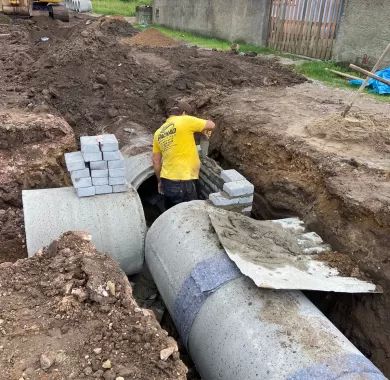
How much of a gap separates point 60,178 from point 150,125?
2316mm

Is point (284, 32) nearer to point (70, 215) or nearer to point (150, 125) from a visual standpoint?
point (150, 125)

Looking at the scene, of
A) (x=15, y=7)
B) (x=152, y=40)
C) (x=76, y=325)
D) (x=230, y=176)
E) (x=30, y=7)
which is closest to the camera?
(x=76, y=325)

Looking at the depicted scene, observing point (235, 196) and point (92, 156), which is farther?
point (235, 196)

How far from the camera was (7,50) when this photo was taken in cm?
1317

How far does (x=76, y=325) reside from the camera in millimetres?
3648

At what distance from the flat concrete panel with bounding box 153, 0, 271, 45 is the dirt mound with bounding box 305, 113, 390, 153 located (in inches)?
394

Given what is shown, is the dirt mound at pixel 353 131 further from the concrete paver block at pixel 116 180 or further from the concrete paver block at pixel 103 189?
the concrete paver block at pixel 103 189

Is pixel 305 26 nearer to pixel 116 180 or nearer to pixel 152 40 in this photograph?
pixel 152 40

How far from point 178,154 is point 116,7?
31.0 m

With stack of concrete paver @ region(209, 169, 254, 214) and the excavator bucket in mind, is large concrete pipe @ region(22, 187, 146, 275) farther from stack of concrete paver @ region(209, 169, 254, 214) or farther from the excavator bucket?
the excavator bucket

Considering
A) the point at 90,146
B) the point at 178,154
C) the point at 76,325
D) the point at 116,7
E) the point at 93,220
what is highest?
the point at 90,146

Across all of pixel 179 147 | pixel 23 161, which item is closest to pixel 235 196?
pixel 179 147

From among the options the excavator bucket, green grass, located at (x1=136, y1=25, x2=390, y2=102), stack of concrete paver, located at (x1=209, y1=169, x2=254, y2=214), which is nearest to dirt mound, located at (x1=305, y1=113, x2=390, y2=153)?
stack of concrete paver, located at (x1=209, y1=169, x2=254, y2=214)

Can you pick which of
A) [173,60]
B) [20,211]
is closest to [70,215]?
[20,211]
